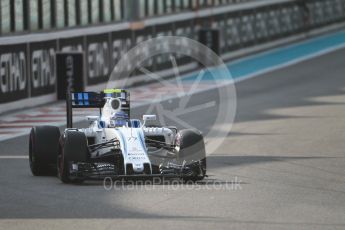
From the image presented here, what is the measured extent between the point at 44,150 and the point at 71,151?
1.02m

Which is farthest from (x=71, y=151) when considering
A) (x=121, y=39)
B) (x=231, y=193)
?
(x=121, y=39)

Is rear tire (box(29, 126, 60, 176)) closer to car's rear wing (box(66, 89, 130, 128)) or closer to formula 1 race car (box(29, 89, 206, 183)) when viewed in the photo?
formula 1 race car (box(29, 89, 206, 183))

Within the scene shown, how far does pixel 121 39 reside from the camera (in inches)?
1179

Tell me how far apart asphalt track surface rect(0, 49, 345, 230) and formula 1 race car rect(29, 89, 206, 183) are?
0.18m

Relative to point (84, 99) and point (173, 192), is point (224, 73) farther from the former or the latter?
point (173, 192)

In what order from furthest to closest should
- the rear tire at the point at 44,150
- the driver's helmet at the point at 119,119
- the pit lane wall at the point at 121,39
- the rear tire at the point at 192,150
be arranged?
1. the pit lane wall at the point at 121,39
2. the rear tire at the point at 44,150
3. the driver's helmet at the point at 119,119
4. the rear tire at the point at 192,150

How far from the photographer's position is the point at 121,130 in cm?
1309

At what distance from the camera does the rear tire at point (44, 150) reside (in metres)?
13.6

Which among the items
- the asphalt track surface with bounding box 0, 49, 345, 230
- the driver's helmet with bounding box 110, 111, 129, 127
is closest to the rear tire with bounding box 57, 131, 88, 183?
the asphalt track surface with bounding box 0, 49, 345, 230

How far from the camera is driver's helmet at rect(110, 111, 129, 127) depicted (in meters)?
13.5

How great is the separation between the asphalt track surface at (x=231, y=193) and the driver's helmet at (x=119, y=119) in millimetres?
892

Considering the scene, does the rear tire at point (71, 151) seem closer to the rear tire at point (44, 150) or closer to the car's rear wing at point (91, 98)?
the rear tire at point (44, 150)

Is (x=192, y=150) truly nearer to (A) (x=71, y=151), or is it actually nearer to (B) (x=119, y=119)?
(B) (x=119, y=119)

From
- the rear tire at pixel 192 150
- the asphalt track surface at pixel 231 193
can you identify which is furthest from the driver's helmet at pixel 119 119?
the asphalt track surface at pixel 231 193
